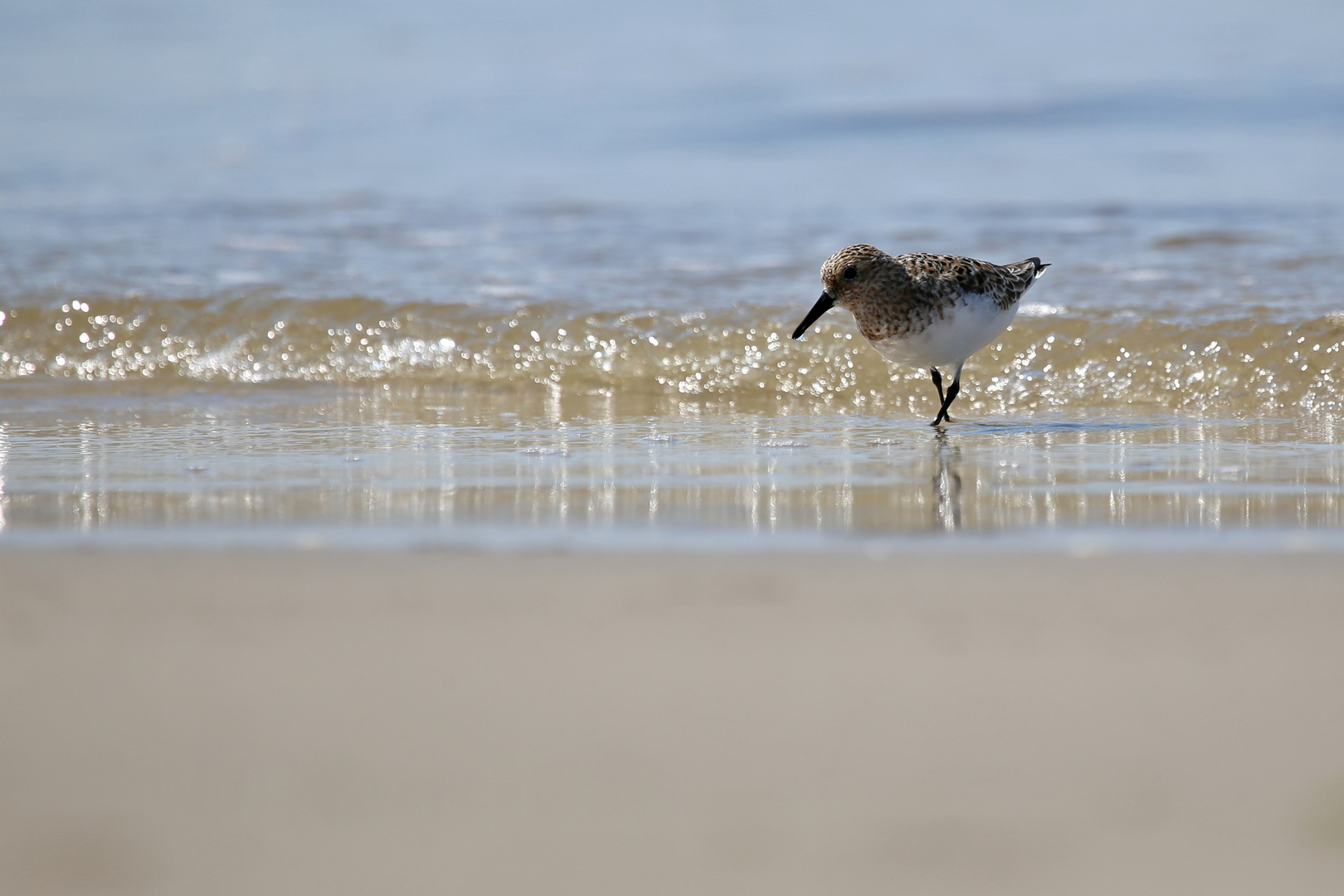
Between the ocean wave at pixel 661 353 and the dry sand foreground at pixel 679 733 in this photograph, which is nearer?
the dry sand foreground at pixel 679 733

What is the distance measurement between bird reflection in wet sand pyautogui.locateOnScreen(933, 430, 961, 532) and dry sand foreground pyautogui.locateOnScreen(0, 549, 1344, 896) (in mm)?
559

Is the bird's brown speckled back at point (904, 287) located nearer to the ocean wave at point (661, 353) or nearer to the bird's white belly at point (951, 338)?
the bird's white belly at point (951, 338)

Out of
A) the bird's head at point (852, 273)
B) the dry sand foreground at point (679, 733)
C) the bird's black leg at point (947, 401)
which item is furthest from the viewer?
the bird's black leg at point (947, 401)

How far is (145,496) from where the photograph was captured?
376 centimetres

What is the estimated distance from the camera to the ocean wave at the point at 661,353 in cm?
632

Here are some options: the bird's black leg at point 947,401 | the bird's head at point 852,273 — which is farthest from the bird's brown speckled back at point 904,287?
the bird's black leg at point 947,401

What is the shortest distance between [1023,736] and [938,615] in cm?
50

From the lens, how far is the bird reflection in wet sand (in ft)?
11.0

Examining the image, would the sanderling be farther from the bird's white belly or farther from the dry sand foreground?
the dry sand foreground

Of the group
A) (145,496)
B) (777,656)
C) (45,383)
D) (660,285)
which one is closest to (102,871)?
(777,656)

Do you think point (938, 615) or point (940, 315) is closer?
point (938, 615)

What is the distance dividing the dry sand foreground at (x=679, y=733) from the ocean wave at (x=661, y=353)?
3.69 m

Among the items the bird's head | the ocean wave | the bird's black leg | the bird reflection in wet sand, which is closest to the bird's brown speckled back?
the bird's head

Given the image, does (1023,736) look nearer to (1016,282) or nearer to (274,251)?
(1016,282)
